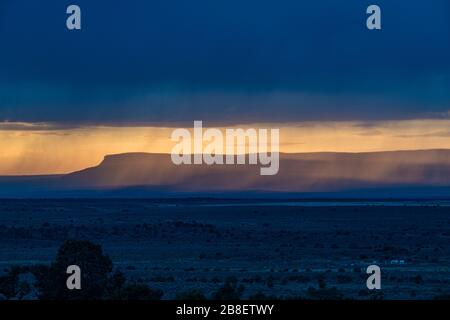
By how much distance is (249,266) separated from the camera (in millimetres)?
45812

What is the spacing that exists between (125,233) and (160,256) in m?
26.0

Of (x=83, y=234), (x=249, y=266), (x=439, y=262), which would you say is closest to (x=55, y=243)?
(x=83, y=234)

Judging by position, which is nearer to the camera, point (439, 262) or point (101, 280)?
point (101, 280)

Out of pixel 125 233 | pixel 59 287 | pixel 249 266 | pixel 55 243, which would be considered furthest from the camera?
pixel 125 233

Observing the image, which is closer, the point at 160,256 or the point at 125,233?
the point at 160,256

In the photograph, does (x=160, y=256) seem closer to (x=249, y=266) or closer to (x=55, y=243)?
(x=249, y=266)

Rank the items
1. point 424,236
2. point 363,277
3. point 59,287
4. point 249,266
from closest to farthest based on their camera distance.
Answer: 1. point 59,287
2. point 363,277
3. point 249,266
4. point 424,236

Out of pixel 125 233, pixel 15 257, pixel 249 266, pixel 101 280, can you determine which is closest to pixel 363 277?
pixel 249 266

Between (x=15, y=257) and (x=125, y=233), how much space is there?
87.3ft
